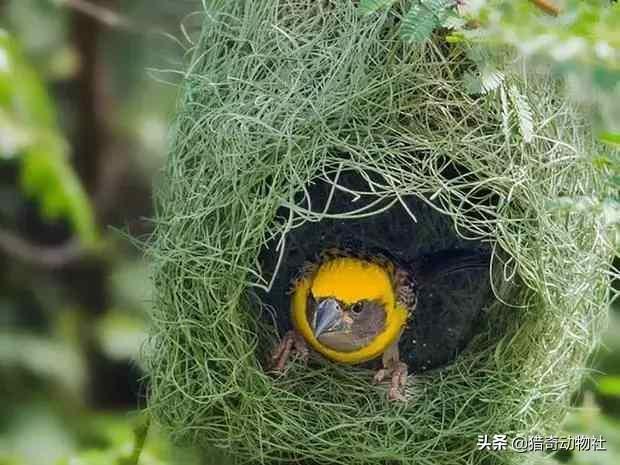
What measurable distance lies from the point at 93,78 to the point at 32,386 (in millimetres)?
1095

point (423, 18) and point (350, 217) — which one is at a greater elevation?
point (423, 18)

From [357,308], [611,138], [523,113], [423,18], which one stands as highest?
[423,18]

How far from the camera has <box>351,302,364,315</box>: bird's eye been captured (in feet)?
8.30

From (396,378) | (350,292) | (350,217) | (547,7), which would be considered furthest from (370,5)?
(396,378)

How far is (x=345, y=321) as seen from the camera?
Answer: 2.50m

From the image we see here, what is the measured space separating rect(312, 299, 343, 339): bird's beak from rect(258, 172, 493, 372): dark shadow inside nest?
149 millimetres

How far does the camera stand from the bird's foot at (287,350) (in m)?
2.49

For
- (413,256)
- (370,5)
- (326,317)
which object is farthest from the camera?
(413,256)

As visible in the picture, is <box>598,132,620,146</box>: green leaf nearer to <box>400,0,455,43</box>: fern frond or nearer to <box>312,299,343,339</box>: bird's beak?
<box>400,0,455,43</box>: fern frond

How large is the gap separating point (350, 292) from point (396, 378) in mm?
192

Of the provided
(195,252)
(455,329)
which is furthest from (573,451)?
(195,252)

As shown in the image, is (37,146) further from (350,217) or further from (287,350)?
(350,217)

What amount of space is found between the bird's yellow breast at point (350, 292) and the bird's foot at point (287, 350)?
0.7 inches

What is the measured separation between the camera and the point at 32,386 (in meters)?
4.48
